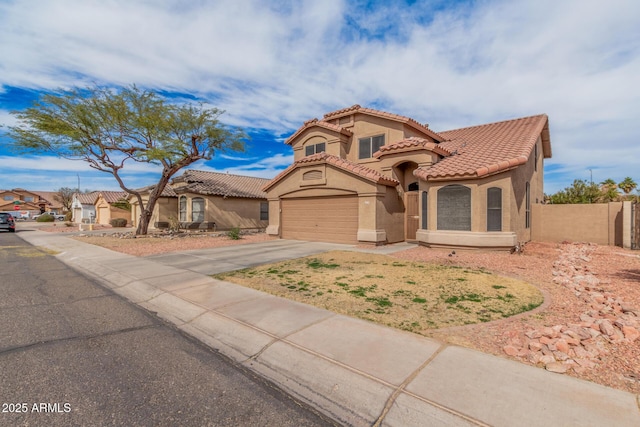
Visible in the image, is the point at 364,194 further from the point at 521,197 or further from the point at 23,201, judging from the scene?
the point at 23,201

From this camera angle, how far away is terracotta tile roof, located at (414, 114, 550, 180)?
12117mm

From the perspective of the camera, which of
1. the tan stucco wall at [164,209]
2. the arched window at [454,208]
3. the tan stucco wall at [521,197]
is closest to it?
the tan stucco wall at [521,197]

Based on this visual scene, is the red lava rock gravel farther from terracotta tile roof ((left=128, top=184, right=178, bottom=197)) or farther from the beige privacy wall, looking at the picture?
terracotta tile roof ((left=128, top=184, right=178, bottom=197))

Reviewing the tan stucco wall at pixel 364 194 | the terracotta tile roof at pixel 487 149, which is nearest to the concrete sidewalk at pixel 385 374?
the tan stucco wall at pixel 364 194

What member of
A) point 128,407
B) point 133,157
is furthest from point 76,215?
point 128,407

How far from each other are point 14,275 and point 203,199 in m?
15.7

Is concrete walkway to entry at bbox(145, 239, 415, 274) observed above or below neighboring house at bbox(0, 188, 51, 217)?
below

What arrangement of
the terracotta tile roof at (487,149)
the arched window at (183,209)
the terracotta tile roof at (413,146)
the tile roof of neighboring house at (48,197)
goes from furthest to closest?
the tile roof of neighboring house at (48,197) < the arched window at (183,209) < the terracotta tile roof at (413,146) < the terracotta tile roof at (487,149)

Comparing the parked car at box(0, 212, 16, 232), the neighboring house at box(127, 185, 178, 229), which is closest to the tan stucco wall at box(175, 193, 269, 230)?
the neighboring house at box(127, 185, 178, 229)

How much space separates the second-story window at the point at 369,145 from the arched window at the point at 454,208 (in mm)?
5973

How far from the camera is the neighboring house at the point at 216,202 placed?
24344mm

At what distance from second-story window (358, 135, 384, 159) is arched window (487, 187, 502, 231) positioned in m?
7.30

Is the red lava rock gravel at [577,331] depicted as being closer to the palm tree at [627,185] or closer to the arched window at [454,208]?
the arched window at [454,208]

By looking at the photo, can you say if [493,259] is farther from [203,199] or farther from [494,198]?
[203,199]
